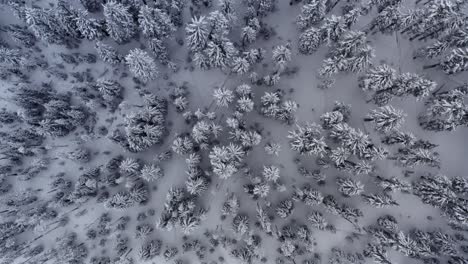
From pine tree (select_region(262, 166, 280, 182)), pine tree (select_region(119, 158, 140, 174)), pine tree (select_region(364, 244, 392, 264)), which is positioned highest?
pine tree (select_region(364, 244, 392, 264))

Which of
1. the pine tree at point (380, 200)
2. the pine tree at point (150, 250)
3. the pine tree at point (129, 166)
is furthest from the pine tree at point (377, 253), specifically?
the pine tree at point (129, 166)

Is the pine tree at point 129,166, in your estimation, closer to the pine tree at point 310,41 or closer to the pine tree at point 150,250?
the pine tree at point 150,250

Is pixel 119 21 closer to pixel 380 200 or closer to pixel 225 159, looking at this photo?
pixel 225 159

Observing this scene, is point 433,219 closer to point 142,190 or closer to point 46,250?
point 142,190

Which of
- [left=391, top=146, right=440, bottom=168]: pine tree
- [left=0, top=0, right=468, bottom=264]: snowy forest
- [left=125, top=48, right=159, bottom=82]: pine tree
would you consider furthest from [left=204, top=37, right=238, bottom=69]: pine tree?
[left=391, top=146, right=440, bottom=168]: pine tree

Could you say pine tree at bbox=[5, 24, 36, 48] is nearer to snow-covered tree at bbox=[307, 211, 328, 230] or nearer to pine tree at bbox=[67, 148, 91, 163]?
→ pine tree at bbox=[67, 148, 91, 163]
